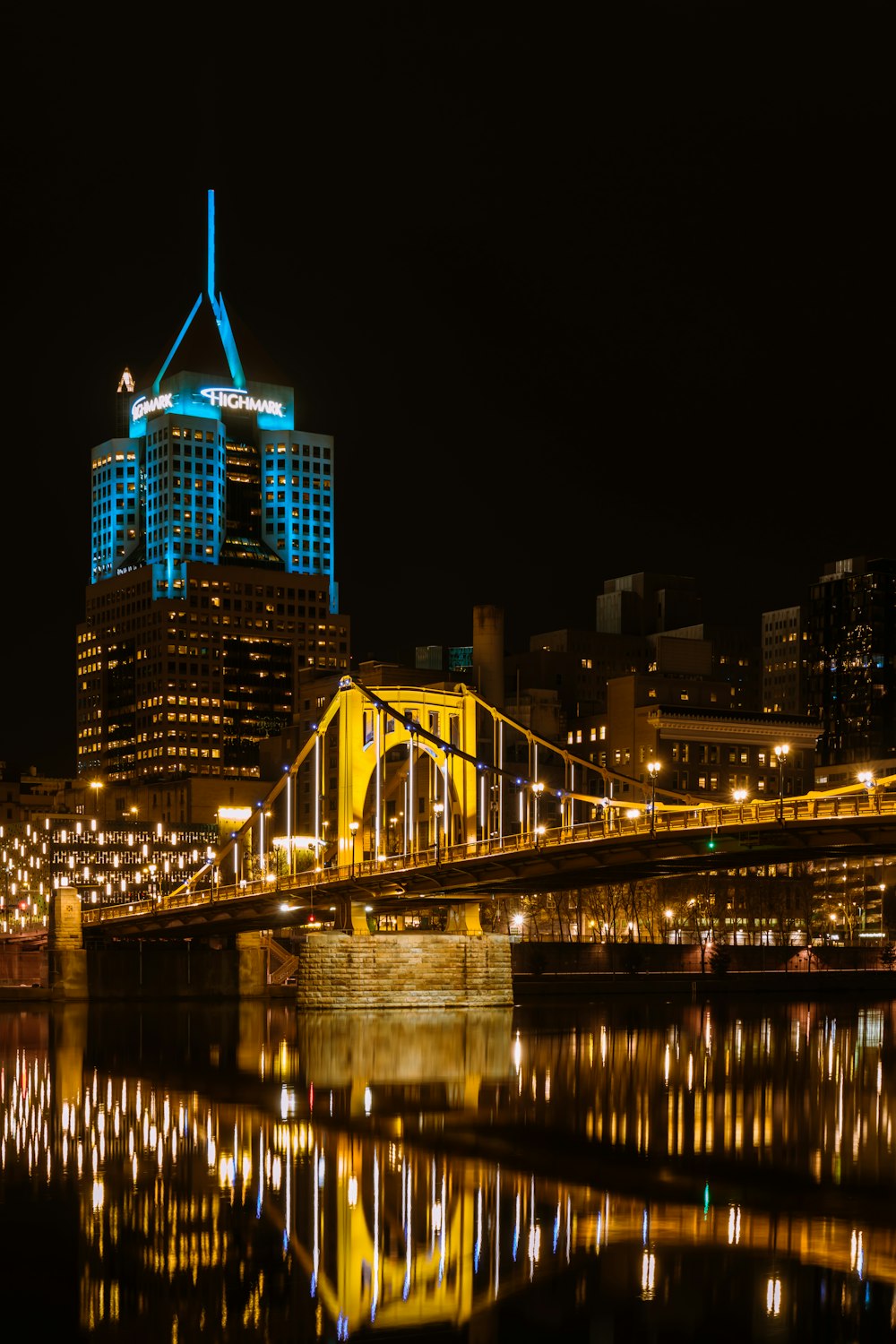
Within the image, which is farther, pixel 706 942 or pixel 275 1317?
pixel 706 942

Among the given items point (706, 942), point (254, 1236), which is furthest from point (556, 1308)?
point (706, 942)

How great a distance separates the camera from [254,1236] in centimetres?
2958

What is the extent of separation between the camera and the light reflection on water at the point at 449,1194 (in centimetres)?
2550

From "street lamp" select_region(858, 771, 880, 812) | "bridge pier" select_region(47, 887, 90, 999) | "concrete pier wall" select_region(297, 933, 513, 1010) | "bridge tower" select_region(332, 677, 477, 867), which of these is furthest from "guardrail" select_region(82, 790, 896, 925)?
"bridge pier" select_region(47, 887, 90, 999)

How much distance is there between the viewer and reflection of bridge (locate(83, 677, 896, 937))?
207 ft

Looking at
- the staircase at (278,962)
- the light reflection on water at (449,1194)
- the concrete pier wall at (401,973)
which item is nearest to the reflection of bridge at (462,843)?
the concrete pier wall at (401,973)

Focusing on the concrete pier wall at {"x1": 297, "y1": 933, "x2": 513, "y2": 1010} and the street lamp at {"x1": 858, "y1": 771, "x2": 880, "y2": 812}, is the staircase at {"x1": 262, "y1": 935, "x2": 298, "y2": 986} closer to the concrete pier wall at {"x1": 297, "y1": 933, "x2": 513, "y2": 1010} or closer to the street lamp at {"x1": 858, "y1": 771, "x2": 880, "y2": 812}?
the concrete pier wall at {"x1": 297, "y1": 933, "x2": 513, "y2": 1010}

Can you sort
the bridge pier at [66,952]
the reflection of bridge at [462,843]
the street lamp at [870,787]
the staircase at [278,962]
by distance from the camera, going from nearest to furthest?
the street lamp at [870,787] < the reflection of bridge at [462,843] < the bridge pier at [66,952] < the staircase at [278,962]

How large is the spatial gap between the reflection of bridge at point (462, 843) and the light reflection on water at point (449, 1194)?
287 inches

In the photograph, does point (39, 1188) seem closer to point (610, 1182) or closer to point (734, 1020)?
point (610, 1182)

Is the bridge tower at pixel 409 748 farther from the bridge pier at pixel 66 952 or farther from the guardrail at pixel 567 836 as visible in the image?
the bridge pier at pixel 66 952

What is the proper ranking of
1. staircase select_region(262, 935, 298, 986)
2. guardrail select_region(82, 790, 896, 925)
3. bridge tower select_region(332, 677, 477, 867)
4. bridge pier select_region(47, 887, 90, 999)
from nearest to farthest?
guardrail select_region(82, 790, 896, 925), bridge tower select_region(332, 677, 477, 867), bridge pier select_region(47, 887, 90, 999), staircase select_region(262, 935, 298, 986)

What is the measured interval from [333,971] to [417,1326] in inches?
2358

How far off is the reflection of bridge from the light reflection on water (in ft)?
23.9
